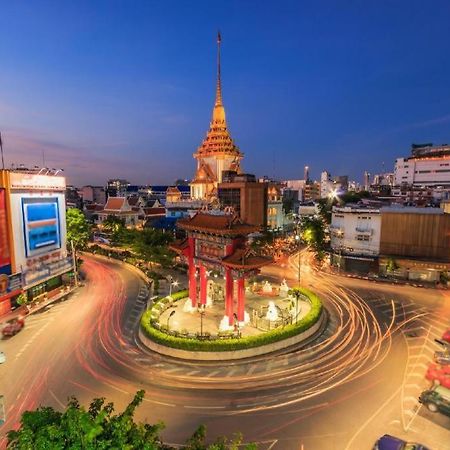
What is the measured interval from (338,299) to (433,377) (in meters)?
18.1

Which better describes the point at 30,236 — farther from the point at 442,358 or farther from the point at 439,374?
the point at 442,358

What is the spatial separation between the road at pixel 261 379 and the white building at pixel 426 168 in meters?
96.5

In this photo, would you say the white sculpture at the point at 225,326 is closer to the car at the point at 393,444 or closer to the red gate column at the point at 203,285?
the red gate column at the point at 203,285

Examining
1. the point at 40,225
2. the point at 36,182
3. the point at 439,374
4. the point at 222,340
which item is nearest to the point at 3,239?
the point at 40,225

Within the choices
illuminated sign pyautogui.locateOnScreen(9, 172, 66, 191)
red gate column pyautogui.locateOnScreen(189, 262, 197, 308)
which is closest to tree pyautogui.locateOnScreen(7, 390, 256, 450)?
red gate column pyautogui.locateOnScreen(189, 262, 197, 308)

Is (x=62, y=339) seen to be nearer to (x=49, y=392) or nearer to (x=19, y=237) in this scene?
(x=49, y=392)

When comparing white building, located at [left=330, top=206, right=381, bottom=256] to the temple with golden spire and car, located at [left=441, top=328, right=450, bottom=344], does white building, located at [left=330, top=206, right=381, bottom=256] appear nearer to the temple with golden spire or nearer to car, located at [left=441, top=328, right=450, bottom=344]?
car, located at [left=441, top=328, right=450, bottom=344]

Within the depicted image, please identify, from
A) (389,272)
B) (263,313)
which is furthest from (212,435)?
(389,272)

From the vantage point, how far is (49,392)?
21.3 metres

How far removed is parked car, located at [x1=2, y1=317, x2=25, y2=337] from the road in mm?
1097

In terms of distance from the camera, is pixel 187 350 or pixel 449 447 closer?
pixel 449 447

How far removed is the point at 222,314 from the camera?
3359cm

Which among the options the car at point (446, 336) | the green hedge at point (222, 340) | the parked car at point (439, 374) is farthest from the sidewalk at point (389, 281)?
the green hedge at point (222, 340)

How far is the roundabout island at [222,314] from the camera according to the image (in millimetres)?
25828
